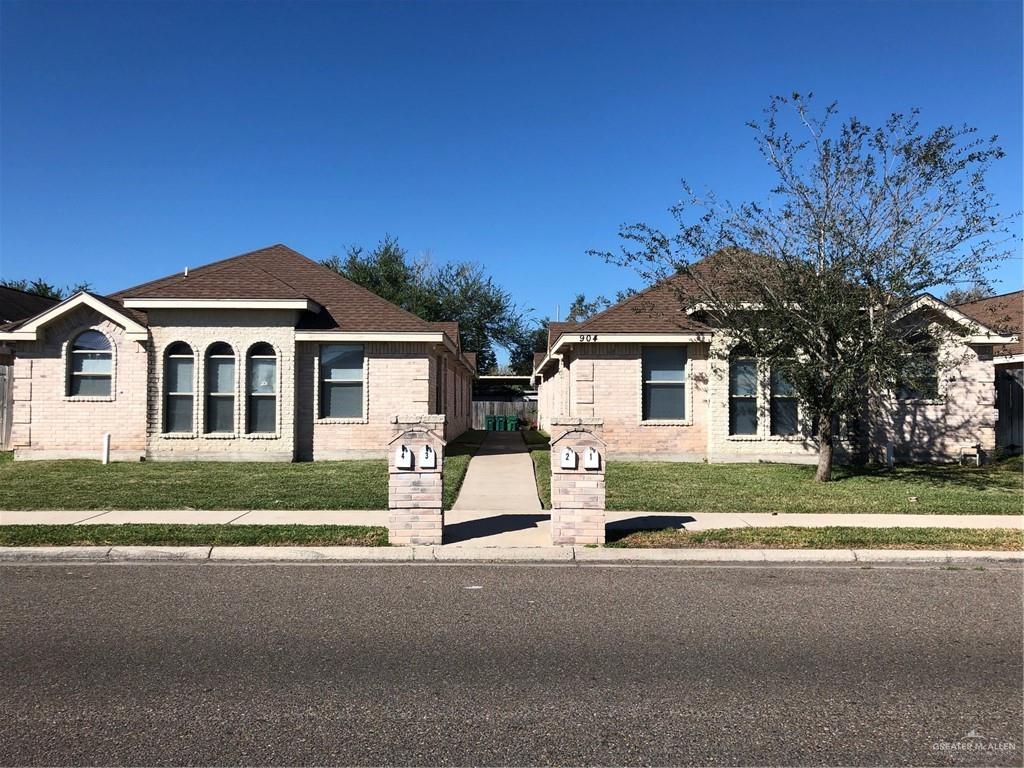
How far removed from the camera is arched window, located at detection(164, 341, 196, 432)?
17.0 meters

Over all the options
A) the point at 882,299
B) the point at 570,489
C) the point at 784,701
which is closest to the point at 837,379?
the point at 882,299

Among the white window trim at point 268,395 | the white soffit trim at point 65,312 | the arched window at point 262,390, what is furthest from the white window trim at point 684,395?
the white soffit trim at point 65,312

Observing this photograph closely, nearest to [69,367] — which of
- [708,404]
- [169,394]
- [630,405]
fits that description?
[169,394]

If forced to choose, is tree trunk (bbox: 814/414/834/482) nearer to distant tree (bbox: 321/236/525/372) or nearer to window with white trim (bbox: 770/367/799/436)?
window with white trim (bbox: 770/367/799/436)

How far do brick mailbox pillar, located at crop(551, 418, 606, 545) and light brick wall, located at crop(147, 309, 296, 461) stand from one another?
32.4 feet

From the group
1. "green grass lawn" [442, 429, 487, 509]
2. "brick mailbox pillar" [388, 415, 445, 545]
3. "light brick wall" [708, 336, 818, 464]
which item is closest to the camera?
"brick mailbox pillar" [388, 415, 445, 545]

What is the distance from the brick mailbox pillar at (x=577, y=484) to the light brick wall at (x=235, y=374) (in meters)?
9.87

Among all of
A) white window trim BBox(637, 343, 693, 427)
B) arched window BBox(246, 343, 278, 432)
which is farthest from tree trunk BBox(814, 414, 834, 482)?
arched window BBox(246, 343, 278, 432)

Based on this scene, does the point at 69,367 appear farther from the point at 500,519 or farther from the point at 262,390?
the point at 500,519

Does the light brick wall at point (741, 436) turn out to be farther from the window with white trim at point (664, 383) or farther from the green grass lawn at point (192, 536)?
the green grass lawn at point (192, 536)

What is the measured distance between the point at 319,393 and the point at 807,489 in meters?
10.7

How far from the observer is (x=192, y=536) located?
882cm

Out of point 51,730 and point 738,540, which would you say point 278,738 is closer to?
point 51,730

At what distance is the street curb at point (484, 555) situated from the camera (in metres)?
8.20
